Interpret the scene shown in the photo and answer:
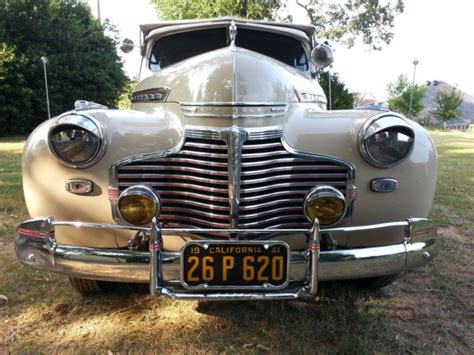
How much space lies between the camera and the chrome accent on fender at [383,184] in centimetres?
215

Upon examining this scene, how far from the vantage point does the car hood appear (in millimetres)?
2100

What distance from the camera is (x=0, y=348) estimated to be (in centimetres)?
211

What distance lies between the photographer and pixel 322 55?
344 cm

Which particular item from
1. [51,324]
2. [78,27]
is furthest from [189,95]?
[78,27]

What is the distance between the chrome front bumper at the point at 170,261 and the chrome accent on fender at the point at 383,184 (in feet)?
0.67

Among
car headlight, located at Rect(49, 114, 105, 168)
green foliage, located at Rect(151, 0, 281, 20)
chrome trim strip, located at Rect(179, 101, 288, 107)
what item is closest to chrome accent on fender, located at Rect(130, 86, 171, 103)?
chrome trim strip, located at Rect(179, 101, 288, 107)

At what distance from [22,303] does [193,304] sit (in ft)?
3.50

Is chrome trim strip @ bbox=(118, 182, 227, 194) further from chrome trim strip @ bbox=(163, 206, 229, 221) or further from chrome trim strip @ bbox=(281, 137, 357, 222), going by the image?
chrome trim strip @ bbox=(281, 137, 357, 222)

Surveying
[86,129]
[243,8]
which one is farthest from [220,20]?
[243,8]

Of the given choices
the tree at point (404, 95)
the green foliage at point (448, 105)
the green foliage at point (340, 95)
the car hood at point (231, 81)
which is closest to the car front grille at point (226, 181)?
the car hood at point (231, 81)

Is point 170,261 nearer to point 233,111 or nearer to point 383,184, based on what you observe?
point 233,111

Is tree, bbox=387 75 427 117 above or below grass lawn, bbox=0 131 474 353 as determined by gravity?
above

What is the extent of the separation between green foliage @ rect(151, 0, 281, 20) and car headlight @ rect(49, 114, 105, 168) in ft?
47.0

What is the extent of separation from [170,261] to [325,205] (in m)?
0.80
